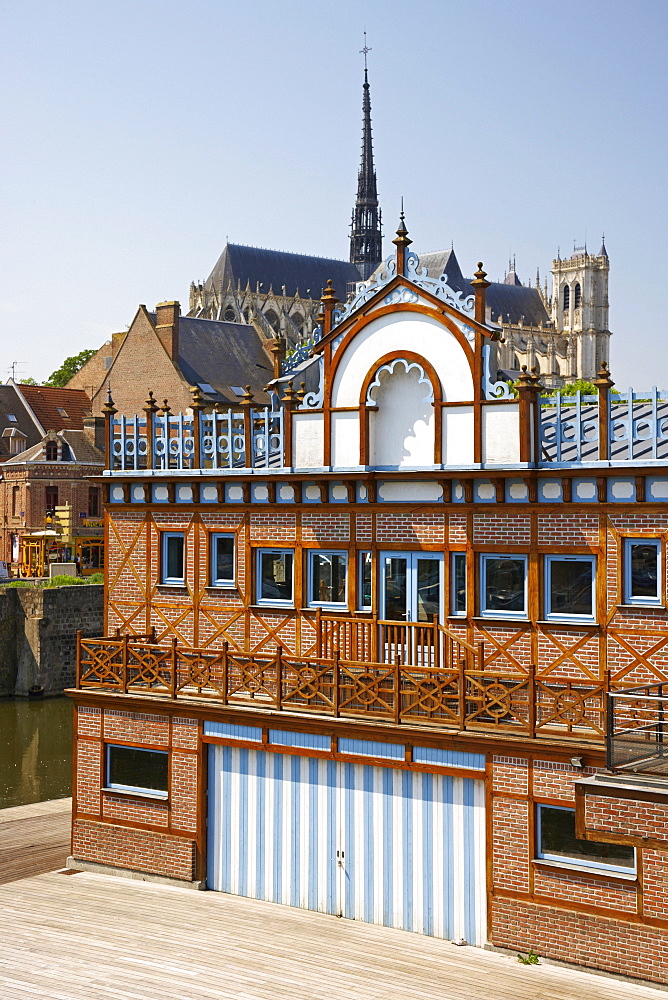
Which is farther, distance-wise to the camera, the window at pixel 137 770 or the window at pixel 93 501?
the window at pixel 93 501

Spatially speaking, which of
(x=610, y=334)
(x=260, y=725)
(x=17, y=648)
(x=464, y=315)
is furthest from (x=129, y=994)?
(x=610, y=334)

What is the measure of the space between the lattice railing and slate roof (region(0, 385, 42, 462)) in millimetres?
Answer: 53806

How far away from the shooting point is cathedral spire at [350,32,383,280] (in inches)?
6073

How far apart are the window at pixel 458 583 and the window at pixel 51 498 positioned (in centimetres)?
4917

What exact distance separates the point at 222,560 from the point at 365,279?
88692 mm

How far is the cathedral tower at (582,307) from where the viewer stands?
577ft

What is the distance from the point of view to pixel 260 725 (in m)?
19.1

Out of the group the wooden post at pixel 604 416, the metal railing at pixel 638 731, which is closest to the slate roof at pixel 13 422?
the wooden post at pixel 604 416

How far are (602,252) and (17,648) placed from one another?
15229 cm

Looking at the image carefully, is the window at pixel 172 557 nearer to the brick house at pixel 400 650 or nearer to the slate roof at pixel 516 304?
the brick house at pixel 400 650

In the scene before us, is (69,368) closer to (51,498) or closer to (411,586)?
(51,498)

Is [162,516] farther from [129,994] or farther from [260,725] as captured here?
[129,994]

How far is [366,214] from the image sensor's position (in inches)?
6147

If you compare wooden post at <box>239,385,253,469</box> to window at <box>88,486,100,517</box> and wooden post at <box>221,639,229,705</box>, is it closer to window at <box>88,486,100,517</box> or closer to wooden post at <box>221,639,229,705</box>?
wooden post at <box>221,639,229,705</box>
